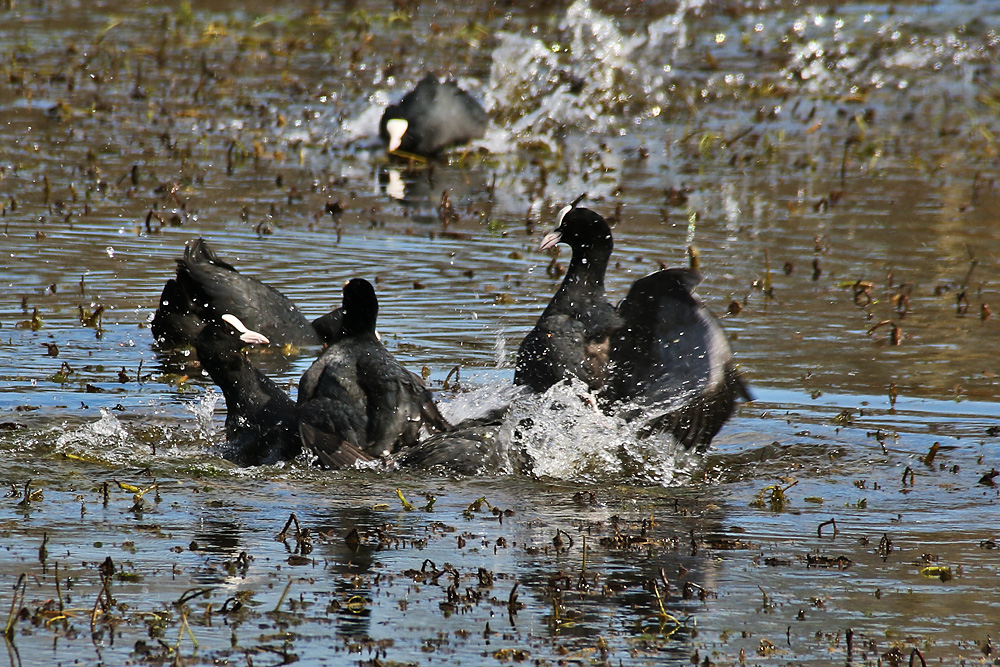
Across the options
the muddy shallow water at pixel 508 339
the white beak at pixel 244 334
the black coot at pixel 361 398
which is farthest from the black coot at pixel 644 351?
the white beak at pixel 244 334

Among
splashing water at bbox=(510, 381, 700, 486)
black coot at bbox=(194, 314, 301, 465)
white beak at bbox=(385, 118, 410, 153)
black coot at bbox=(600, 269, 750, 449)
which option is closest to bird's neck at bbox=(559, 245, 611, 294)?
black coot at bbox=(600, 269, 750, 449)

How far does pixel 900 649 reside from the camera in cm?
473

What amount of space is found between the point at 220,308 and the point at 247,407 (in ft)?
7.20

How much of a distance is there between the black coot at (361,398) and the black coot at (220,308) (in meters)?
1.98

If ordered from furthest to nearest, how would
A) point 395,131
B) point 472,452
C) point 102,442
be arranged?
1. point 395,131
2. point 102,442
3. point 472,452

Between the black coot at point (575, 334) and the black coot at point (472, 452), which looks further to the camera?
the black coot at point (575, 334)

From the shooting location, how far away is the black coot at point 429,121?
1641 centimetres

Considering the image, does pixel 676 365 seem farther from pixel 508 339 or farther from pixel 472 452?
pixel 508 339

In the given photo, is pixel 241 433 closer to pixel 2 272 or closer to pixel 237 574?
pixel 237 574

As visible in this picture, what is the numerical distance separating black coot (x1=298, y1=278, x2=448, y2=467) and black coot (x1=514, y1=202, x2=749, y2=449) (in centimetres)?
76

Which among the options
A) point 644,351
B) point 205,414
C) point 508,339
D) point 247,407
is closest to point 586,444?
point 644,351

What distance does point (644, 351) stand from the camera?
7566 mm

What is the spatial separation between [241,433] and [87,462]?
828mm

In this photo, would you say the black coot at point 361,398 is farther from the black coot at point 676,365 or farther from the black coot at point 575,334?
the black coot at point 676,365
